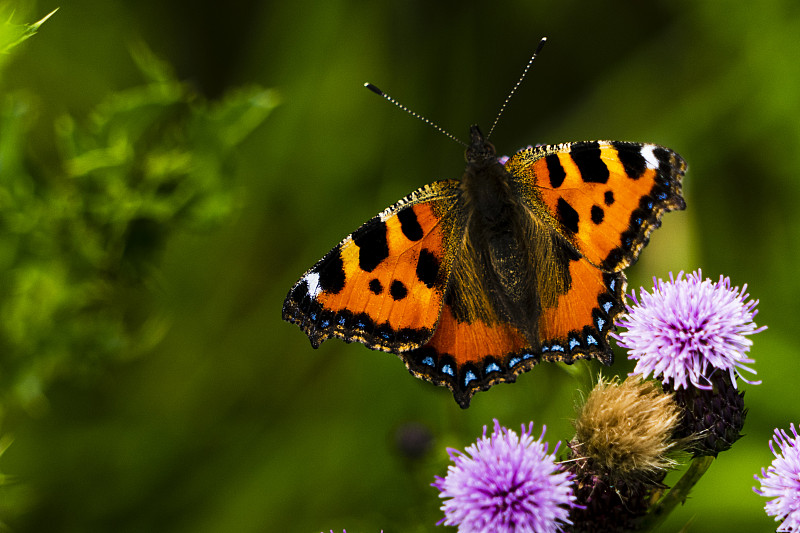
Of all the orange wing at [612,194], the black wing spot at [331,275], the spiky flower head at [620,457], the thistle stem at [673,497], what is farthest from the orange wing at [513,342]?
the thistle stem at [673,497]

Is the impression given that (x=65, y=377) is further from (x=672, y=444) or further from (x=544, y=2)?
(x=544, y=2)

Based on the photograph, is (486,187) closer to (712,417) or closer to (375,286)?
(375,286)

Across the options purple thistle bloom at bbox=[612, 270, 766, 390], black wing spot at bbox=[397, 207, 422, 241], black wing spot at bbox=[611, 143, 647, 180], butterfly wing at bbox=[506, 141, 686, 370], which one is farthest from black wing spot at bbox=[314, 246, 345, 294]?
black wing spot at bbox=[611, 143, 647, 180]

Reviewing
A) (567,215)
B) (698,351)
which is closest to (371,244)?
(567,215)

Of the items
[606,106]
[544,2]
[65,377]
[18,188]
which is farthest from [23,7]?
[606,106]

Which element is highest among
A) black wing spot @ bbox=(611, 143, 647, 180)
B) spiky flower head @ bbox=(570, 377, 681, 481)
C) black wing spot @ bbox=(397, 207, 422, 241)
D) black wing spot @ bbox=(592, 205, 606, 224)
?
black wing spot @ bbox=(611, 143, 647, 180)

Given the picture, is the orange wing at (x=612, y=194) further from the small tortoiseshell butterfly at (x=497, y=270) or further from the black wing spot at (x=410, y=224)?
the black wing spot at (x=410, y=224)

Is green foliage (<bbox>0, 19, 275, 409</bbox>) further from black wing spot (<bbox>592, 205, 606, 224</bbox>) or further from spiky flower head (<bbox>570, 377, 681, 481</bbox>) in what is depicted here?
spiky flower head (<bbox>570, 377, 681, 481</bbox>)
